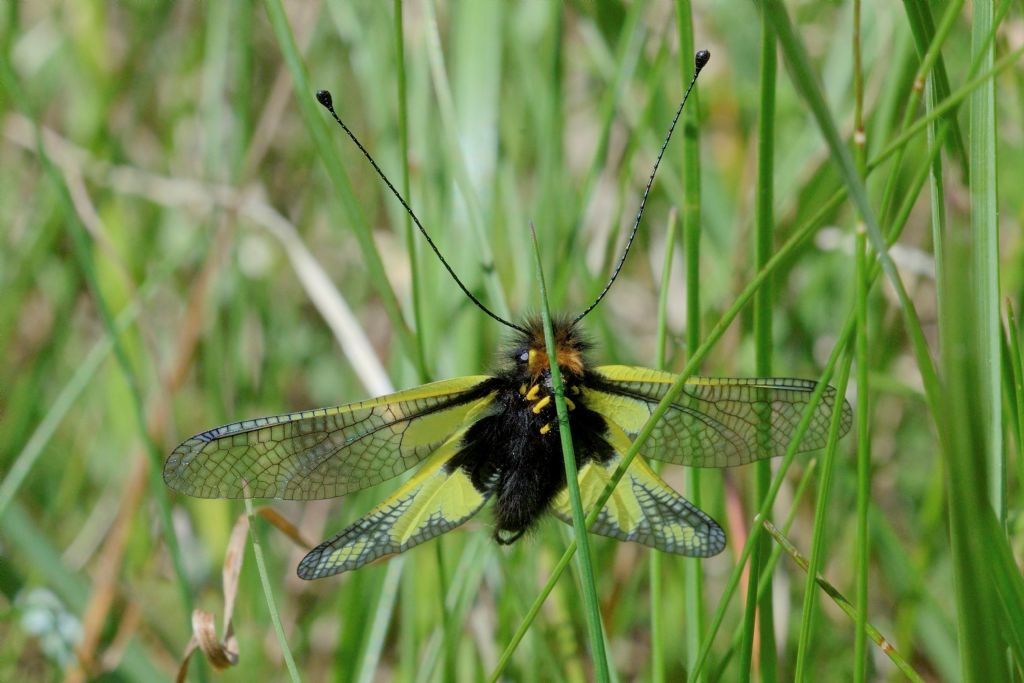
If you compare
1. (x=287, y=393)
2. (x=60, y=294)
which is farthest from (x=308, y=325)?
(x=60, y=294)

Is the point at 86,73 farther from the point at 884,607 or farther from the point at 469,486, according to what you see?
the point at 884,607

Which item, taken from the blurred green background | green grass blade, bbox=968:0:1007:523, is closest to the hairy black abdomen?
the blurred green background

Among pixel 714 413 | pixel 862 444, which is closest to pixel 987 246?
pixel 862 444

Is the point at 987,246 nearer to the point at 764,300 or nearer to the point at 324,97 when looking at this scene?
the point at 764,300

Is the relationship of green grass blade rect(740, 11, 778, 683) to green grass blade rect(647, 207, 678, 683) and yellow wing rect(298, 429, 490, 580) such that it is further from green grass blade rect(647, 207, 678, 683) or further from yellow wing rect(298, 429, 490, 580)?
yellow wing rect(298, 429, 490, 580)

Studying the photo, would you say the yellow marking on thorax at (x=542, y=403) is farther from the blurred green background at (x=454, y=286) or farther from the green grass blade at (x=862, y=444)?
the green grass blade at (x=862, y=444)

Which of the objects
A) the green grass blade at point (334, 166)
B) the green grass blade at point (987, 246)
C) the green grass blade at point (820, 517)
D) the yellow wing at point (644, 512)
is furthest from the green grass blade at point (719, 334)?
the green grass blade at point (334, 166)

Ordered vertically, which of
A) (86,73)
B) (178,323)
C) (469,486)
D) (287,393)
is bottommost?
(469,486)
